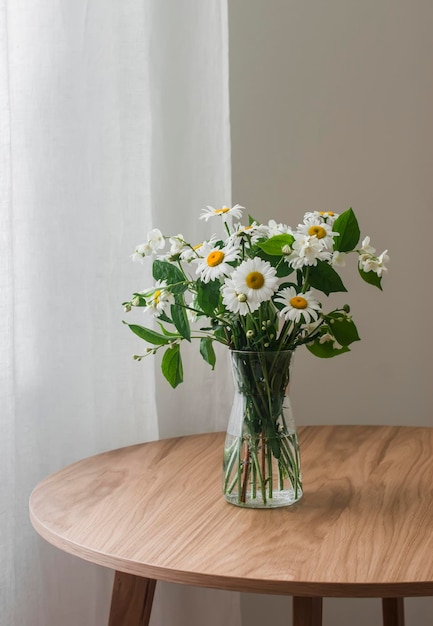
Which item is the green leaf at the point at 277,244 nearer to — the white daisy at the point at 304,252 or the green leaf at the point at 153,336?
the white daisy at the point at 304,252

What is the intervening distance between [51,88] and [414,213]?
2.63 feet

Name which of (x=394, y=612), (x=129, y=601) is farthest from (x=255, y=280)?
(x=394, y=612)

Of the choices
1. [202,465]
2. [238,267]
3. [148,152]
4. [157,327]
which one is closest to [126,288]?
[157,327]

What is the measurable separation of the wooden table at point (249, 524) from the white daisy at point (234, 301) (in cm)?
26

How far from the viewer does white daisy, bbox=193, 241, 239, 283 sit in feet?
3.33

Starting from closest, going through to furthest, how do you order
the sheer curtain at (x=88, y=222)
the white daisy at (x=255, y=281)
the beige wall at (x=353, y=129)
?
the white daisy at (x=255, y=281)
the sheer curtain at (x=88, y=222)
the beige wall at (x=353, y=129)

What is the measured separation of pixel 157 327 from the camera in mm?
1520

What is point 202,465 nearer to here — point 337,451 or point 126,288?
point 337,451

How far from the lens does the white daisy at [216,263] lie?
102 centimetres

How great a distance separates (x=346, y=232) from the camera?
1074mm

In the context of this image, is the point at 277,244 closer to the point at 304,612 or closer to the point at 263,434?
the point at 263,434

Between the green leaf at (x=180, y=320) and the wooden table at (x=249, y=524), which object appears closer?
the wooden table at (x=249, y=524)

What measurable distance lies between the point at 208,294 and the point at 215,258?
5 centimetres

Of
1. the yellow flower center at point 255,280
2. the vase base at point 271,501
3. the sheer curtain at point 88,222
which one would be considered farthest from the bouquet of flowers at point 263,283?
the sheer curtain at point 88,222
